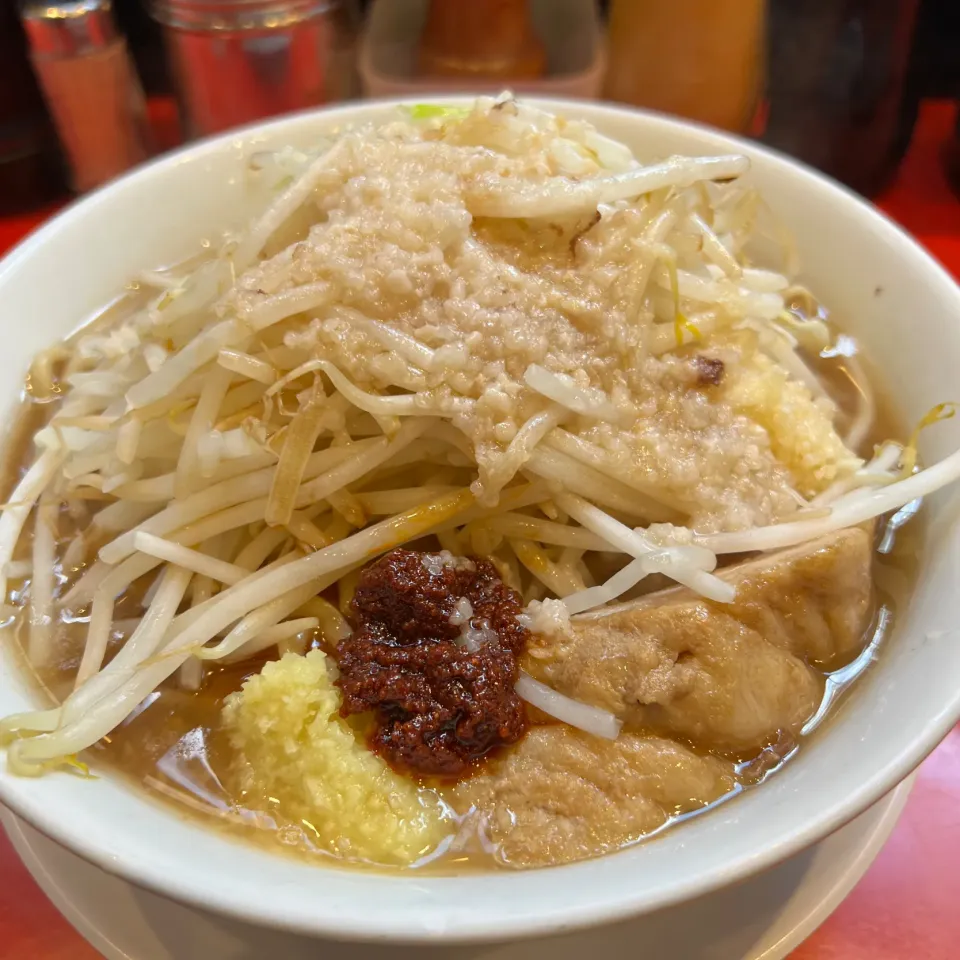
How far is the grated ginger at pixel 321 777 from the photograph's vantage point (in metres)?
1.20

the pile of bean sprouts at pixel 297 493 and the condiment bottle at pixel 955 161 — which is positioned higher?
the pile of bean sprouts at pixel 297 493

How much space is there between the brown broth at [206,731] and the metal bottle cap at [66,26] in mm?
1984

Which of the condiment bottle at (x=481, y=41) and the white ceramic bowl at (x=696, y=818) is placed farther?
the condiment bottle at (x=481, y=41)

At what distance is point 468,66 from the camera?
2871mm

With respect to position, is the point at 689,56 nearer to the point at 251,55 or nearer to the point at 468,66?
the point at 468,66

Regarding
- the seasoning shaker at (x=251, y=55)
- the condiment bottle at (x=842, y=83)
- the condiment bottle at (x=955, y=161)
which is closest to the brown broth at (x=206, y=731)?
the condiment bottle at (x=842, y=83)

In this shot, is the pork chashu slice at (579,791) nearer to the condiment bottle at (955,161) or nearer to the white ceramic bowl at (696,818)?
the white ceramic bowl at (696,818)

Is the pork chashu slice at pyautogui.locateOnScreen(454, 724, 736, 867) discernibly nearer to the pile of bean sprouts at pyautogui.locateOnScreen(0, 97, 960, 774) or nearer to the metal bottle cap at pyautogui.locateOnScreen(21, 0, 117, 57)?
the pile of bean sprouts at pyautogui.locateOnScreen(0, 97, 960, 774)

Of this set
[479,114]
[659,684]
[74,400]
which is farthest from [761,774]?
[74,400]

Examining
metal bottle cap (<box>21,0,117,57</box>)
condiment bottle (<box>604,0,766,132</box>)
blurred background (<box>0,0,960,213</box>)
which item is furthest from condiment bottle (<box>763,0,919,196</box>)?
metal bottle cap (<box>21,0,117,57</box>)

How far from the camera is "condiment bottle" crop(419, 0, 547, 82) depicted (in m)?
2.83

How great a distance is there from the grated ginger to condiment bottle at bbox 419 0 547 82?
7.46 feet

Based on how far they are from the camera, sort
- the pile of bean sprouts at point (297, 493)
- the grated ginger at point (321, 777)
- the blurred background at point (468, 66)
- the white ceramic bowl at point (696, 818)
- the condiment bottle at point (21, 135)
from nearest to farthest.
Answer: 1. the white ceramic bowl at point (696, 818)
2. the grated ginger at point (321, 777)
3. the pile of bean sprouts at point (297, 493)
4. the blurred background at point (468, 66)
5. the condiment bottle at point (21, 135)

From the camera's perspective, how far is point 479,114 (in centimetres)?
159
